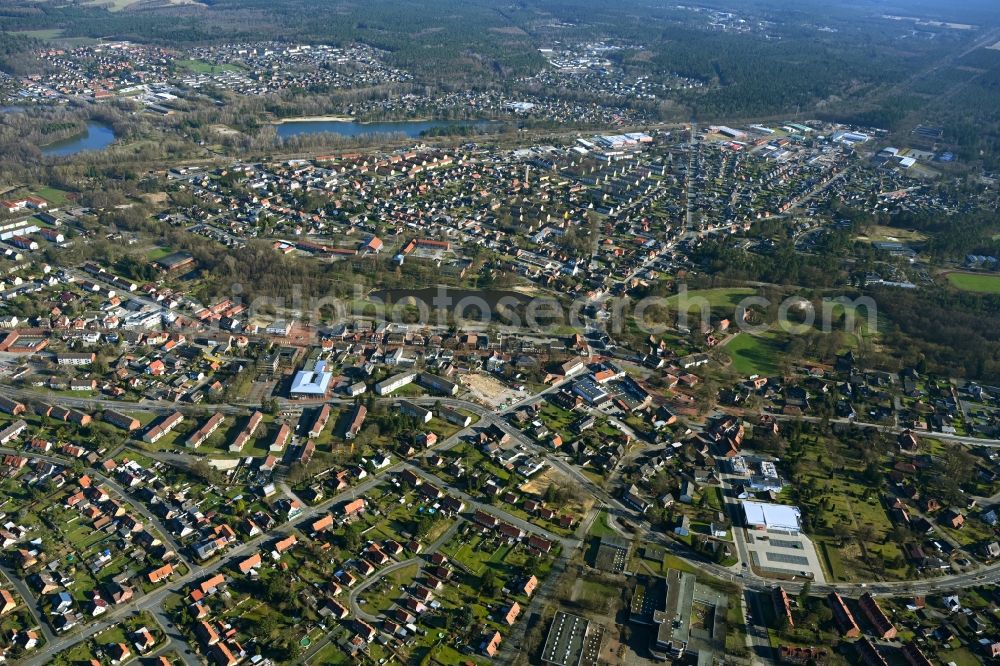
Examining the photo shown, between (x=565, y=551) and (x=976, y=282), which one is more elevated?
(x=976, y=282)

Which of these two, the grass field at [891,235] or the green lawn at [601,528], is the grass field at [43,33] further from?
the green lawn at [601,528]

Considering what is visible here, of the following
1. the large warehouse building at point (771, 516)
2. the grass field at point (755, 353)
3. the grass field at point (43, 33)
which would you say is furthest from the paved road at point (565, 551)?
the grass field at point (43, 33)

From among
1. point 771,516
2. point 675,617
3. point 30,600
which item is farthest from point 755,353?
point 30,600

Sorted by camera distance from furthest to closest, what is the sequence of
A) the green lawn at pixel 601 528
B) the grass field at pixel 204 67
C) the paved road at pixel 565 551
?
the grass field at pixel 204 67 < the green lawn at pixel 601 528 < the paved road at pixel 565 551

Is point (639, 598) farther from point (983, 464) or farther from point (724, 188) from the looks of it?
point (724, 188)

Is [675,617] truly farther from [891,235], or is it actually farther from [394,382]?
[891,235]

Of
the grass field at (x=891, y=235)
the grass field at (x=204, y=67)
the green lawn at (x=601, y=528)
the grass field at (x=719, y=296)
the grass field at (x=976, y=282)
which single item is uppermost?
the grass field at (x=204, y=67)
